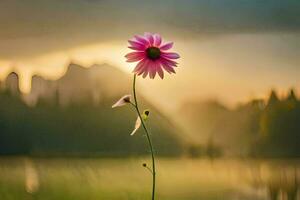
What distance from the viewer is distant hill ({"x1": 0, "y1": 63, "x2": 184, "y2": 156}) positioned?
130 cm

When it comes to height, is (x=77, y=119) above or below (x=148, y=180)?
above

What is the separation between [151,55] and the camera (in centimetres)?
120

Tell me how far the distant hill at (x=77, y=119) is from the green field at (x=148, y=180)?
1.3 inches

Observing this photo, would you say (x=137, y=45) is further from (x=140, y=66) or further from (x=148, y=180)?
(x=148, y=180)

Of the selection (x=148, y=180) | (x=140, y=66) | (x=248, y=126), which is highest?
(x=140, y=66)

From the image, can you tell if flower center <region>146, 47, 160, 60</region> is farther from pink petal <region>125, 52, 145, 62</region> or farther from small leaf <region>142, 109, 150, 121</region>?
small leaf <region>142, 109, 150, 121</region>

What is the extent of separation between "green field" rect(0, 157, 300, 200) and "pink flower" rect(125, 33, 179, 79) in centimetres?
23

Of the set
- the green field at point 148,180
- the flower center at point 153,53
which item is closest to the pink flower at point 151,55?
the flower center at point 153,53

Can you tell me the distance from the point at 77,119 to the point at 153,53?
0.27 meters

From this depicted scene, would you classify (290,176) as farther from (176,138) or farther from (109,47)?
(109,47)

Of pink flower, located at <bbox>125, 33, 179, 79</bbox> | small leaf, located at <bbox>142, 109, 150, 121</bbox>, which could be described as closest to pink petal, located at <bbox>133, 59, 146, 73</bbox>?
pink flower, located at <bbox>125, 33, 179, 79</bbox>

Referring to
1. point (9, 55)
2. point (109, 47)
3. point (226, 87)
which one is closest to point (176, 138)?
point (226, 87)

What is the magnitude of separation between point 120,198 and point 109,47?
1.21 feet

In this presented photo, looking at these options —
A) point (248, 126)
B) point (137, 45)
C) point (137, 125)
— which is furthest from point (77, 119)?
point (248, 126)
